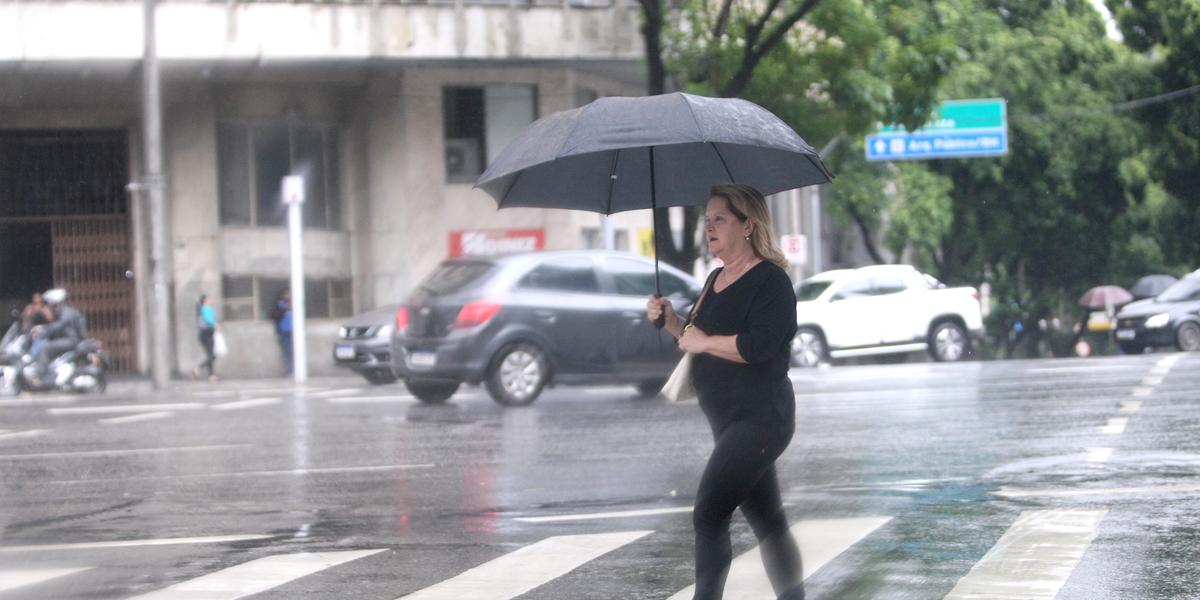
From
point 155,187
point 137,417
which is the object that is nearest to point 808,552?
point 137,417

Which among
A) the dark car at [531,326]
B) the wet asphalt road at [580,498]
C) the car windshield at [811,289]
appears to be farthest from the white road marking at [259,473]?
the car windshield at [811,289]

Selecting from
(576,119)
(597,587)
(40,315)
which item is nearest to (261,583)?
(597,587)

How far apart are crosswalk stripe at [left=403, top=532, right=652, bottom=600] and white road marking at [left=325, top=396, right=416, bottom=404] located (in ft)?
35.1

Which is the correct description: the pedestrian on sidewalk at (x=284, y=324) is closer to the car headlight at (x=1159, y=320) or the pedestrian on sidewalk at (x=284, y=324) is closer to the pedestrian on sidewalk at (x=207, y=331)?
the pedestrian on sidewalk at (x=207, y=331)

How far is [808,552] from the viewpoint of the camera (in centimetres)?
748

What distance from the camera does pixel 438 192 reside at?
101 ft

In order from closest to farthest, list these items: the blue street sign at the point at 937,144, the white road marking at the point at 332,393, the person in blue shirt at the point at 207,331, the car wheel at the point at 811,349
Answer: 1. the white road marking at the point at 332,393
2. the car wheel at the point at 811,349
3. the person in blue shirt at the point at 207,331
4. the blue street sign at the point at 937,144

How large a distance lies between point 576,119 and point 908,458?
19.6 feet

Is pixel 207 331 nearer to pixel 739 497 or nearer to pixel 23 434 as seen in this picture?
pixel 23 434

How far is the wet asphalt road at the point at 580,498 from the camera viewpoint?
6941 mm

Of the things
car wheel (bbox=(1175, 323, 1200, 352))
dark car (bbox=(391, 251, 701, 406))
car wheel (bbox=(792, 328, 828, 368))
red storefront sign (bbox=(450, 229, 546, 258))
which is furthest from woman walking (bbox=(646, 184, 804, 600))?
car wheel (bbox=(1175, 323, 1200, 352))

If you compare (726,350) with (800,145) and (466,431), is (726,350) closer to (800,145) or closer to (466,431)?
(800,145)

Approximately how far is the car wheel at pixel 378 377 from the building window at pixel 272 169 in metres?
6.86

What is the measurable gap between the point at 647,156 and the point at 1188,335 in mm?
25140
